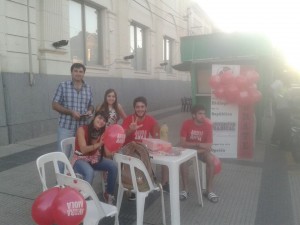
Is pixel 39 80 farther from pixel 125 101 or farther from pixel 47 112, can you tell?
pixel 125 101

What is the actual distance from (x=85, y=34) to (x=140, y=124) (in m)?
6.87

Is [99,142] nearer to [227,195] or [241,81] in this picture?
[227,195]

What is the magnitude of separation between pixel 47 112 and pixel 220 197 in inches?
204

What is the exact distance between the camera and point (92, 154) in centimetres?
376

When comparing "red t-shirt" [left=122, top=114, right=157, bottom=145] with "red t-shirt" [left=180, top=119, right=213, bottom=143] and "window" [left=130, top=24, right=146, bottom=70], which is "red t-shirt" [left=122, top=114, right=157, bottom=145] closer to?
"red t-shirt" [left=180, top=119, right=213, bottom=143]

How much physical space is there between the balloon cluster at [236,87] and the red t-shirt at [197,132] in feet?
5.27

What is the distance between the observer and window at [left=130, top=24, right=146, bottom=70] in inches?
552

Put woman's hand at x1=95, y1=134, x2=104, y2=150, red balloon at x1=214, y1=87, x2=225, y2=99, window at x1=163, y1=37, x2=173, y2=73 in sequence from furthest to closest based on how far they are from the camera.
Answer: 1. window at x1=163, y1=37, x2=173, y2=73
2. red balloon at x1=214, y1=87, x2=225, y2=99
3. woman's hand at x1=95, y1=134, x2=104, y2=150

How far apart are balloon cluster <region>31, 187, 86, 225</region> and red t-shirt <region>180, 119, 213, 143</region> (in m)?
2.39

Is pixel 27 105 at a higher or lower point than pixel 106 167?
higher

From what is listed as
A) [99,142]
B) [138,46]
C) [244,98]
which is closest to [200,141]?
[99,142]

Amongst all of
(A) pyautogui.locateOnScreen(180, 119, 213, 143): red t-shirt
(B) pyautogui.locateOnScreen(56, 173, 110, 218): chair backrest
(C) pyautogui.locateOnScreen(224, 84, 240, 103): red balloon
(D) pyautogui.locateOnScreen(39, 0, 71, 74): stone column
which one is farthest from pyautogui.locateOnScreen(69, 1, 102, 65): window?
(B) pyautogui.locateOnScreen(56, 173, 110, 218): chair backrest

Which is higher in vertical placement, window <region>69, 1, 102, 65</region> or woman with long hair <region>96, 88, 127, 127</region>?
window <region>69, 1, 102, 65</region>

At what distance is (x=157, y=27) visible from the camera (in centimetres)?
1605
